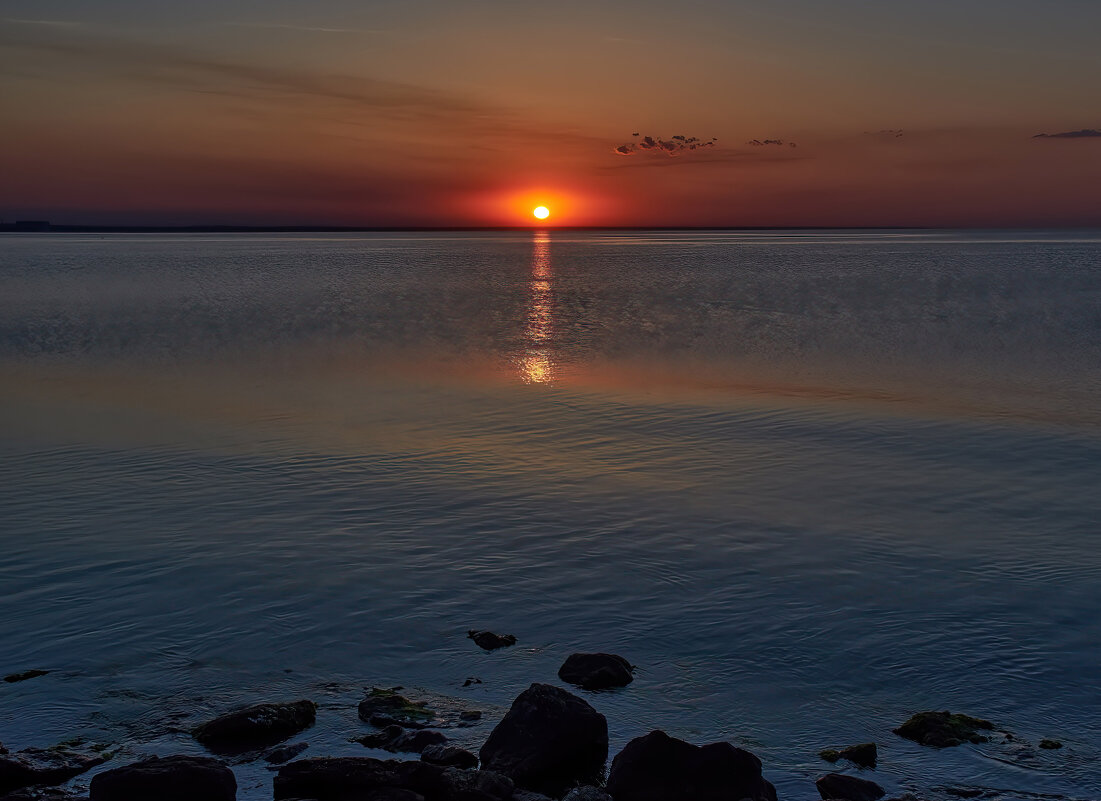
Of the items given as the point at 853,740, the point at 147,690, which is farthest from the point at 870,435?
the point at 147,690

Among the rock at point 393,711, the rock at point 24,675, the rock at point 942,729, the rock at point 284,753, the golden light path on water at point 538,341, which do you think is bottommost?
the rock at point 284,753

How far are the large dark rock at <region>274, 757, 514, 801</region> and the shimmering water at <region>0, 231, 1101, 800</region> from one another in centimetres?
37

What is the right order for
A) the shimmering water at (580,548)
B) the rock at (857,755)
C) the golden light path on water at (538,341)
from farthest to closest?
1. the golden light path on water at (538,341)
2. the shimmering water at (580,548)
3. the rock at (857,755)

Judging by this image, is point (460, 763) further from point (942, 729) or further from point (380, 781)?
point (942, 729)

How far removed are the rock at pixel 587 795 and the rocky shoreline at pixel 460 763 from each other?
1cm

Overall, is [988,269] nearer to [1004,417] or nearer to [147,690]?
[1004,417]

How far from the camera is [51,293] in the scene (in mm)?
66688

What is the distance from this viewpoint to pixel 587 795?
7625 millimetres

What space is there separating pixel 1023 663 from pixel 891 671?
1386 mm

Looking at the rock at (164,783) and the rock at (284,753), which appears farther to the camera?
the rock at (284,753)

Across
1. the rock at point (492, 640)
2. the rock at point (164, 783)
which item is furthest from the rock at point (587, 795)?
the rock at point (492, 640)

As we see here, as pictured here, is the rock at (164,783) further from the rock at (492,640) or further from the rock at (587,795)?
the rock at (492,640)

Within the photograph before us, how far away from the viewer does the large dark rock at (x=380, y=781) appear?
7570mm

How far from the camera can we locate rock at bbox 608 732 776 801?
7645 millimetres
